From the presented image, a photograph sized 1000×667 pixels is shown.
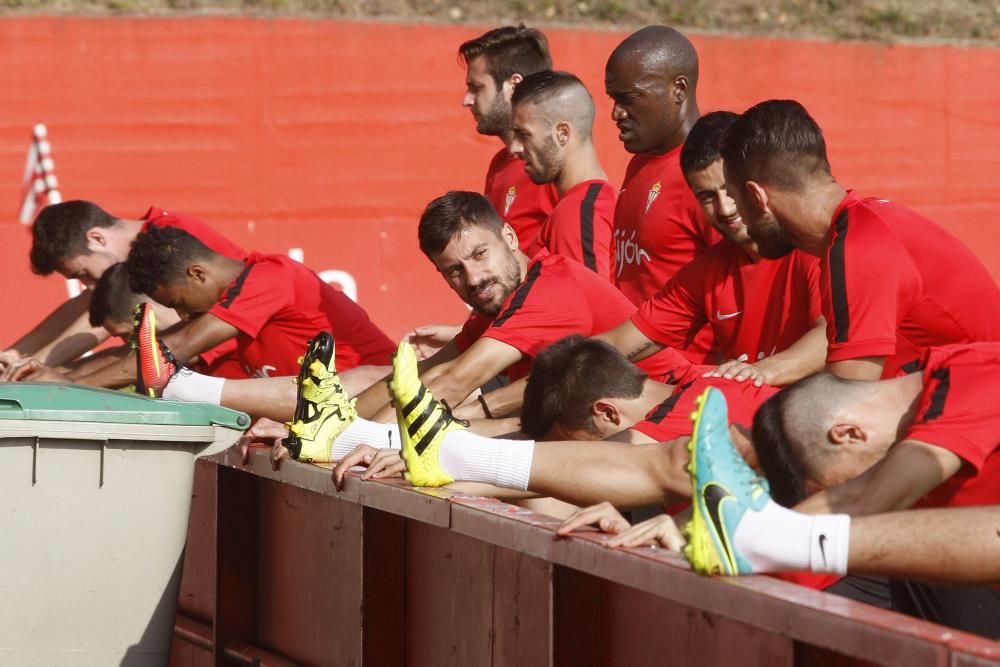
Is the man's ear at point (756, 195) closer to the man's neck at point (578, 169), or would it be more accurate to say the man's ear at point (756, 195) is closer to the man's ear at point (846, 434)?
the man's ear at point (846, 434)

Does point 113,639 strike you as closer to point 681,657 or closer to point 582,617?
point 582,617

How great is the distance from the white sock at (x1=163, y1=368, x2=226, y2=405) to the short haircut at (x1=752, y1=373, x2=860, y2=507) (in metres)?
3.05

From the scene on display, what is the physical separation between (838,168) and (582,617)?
1111 centimetres

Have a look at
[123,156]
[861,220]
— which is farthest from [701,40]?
[861,220]

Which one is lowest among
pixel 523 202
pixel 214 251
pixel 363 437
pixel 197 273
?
pixel 363 437

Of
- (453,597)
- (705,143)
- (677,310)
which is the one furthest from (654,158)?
(453,597)

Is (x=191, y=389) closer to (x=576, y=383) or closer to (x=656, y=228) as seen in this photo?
(x=656, y=228)

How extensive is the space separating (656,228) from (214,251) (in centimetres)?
210

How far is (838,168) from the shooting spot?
1384cm

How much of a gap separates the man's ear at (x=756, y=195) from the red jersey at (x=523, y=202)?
2.51 metres

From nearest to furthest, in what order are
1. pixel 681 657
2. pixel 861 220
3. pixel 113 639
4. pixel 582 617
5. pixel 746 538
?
1. pixel 746 538
2. pixel 681 657
3. pixel 582 617
4. pixel 861 220
5. pixel 113 639

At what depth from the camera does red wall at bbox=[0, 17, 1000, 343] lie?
1195cm

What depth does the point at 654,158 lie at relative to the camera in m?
6.12

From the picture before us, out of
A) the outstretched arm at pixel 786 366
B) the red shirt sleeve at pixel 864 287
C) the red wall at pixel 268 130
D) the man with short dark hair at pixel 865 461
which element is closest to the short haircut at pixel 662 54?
the outstretched arm at pixel 786 366
